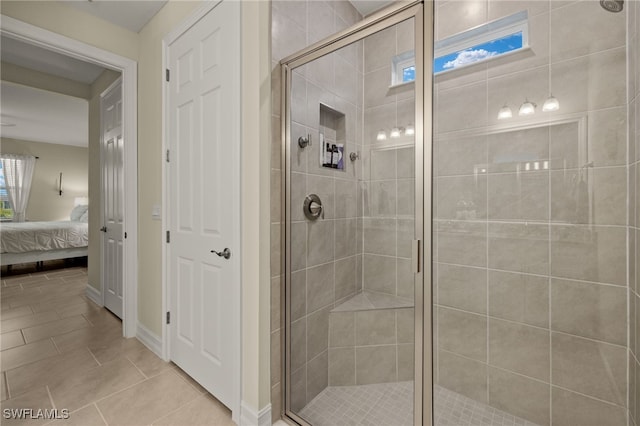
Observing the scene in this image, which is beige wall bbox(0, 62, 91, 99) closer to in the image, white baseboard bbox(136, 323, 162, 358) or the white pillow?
Result: white baseboard bbox(136, 323, 162, 358)

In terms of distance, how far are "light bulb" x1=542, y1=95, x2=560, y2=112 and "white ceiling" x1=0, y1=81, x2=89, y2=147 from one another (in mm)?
5372

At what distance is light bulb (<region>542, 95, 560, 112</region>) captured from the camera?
1.55 metres

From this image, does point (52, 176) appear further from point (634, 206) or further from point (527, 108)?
point (634, 206)

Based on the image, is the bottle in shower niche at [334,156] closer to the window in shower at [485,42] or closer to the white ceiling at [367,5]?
the window in shower at [485,42]

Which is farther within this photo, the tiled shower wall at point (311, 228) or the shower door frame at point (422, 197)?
the tiled shower wall at point (311, 228)

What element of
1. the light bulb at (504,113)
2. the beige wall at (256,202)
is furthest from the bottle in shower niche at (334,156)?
the light bulb at (504,113)

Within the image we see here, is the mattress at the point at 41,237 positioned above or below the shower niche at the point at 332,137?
below

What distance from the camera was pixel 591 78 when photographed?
4.75ft

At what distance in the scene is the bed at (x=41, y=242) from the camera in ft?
16.3

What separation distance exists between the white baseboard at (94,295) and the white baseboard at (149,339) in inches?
51.8

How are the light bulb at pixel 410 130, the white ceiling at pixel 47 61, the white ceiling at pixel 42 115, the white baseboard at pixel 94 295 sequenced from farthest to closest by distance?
the white ceiling at pixel 42 115
the white baseboard at pixel 94 295
the white ceiling at pixel 47 61
the light bulb at pixel 410 130

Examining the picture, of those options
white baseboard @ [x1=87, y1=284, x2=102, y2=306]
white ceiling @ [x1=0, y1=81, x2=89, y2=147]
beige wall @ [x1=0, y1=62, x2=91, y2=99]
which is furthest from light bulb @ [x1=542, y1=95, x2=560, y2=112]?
white ceiling @ [x1=0, y1=81, x2=89, y2=147]

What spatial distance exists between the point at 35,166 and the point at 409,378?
9.61m

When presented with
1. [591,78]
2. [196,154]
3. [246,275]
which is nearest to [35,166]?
[196,154]
